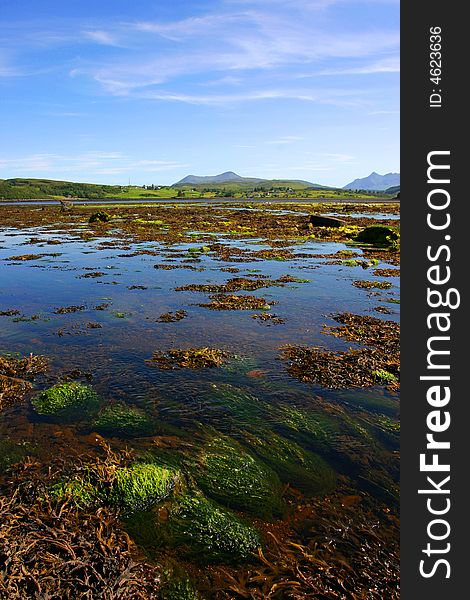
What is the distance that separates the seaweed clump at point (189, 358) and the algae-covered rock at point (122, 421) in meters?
2.72

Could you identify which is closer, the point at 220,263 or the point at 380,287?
the point at 380,287

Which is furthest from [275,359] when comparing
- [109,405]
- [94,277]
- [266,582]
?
[94,277]

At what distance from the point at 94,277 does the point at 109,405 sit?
18496mm

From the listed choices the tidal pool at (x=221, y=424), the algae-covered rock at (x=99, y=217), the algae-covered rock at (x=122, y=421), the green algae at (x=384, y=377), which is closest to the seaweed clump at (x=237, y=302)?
the tidal pool at (x=221, y=424)

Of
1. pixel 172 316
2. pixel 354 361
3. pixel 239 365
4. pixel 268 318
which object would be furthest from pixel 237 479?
pixel 172 316

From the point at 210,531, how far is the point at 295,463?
8.56 feet

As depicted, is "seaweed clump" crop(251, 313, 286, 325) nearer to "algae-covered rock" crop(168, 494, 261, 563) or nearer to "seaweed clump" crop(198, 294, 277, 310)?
"seaweed clump" crop(198, 294, 277, 310)

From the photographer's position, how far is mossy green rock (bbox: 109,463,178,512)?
23.2 ft

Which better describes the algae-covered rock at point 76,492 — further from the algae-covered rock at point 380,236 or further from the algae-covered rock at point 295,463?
the algae-covered rock at point 380,236

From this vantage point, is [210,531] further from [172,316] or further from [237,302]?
[237,302]

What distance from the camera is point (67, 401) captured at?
10.4 m

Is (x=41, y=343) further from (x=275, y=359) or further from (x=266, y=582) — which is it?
(x=266, y=582)

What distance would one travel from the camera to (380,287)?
24.2 meters

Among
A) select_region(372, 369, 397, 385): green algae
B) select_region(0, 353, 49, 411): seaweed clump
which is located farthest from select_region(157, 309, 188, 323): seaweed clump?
select_region(372, 369, 397, 385): green algae
